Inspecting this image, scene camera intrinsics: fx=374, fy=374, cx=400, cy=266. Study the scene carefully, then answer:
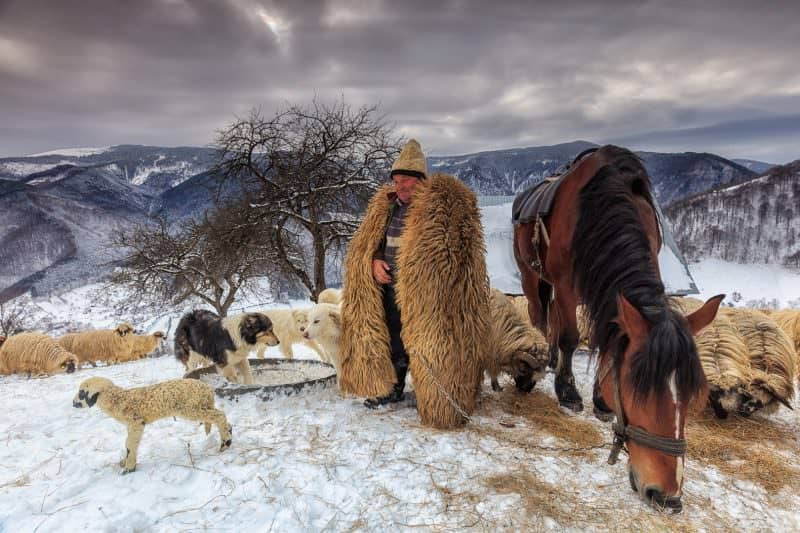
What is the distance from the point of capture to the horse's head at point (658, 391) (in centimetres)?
190

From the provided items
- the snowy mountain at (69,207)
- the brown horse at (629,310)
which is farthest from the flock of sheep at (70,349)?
the snowy mountain at (69,207)

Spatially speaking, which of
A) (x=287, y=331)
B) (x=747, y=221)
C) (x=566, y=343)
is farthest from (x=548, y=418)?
(x=747, y=221)

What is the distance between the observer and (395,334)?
14.2ft

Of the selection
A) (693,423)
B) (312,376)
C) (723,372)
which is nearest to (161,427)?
(312,376)

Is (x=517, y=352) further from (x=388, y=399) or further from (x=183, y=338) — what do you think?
(x=183, y=338)

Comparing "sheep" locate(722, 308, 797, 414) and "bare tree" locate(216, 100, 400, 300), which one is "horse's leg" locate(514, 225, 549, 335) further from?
"bare tree" locate(216, 100, 400, 300)

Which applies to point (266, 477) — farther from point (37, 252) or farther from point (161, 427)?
point (37, 252)

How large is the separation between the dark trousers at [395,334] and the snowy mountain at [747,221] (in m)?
47.7

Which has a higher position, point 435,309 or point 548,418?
point 435,309

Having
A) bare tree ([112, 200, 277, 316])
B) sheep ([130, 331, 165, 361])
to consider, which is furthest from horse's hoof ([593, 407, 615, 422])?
sheep ([130, 331, 165, 361])

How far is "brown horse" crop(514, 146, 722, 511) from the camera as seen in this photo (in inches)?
76.7

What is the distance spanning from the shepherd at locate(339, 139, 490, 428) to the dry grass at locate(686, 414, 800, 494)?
6.57ft

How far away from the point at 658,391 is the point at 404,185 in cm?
300

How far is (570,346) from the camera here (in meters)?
3.89
